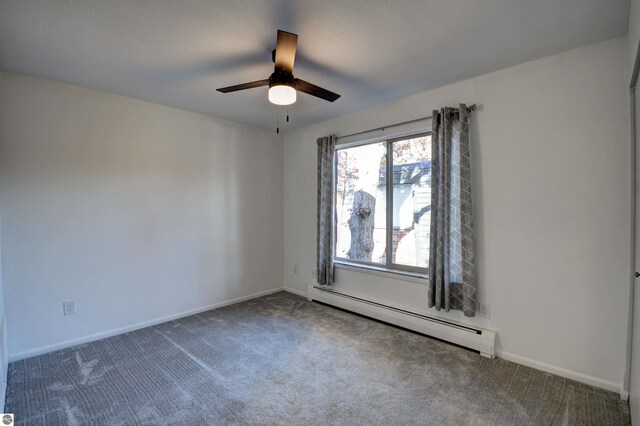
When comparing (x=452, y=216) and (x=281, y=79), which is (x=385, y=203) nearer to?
(x=452, y=216)

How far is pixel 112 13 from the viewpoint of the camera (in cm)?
176

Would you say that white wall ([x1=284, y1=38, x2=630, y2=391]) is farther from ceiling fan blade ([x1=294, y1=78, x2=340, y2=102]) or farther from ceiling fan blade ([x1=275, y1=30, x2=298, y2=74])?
ceiling fan blade ([x1=275, y1=30, x2=298, y2=74])

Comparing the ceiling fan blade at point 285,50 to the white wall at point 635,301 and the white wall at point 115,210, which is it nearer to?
the white wall at point 635,301

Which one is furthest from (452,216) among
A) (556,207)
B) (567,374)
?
(567,374)

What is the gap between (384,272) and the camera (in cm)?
340

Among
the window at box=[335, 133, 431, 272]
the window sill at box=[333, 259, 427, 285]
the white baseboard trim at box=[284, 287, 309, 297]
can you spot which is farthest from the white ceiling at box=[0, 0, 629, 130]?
the white baseboard trim at box=[284, 287, 309, 297]

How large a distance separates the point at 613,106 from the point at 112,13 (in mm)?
3290

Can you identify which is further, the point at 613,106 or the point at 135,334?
the point at 135,334

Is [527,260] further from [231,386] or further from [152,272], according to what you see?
[152,272]

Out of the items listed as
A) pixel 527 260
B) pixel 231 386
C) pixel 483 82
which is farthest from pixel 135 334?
pixel 483 82

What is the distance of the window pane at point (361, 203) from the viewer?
11.6 feet

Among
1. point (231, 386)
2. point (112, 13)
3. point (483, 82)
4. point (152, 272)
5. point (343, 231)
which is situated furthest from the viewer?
point (343, 231)

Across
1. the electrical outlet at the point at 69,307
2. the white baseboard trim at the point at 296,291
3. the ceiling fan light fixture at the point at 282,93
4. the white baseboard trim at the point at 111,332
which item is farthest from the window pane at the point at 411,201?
the electrical outlet at the point at 69,307

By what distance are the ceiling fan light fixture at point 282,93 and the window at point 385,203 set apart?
1703 millimetres
